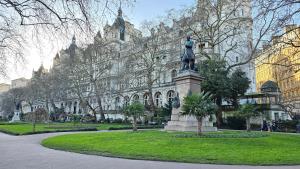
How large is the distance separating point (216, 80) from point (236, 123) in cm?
596

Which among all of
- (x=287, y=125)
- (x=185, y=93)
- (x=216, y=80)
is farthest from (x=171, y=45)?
(x=185, y=93)

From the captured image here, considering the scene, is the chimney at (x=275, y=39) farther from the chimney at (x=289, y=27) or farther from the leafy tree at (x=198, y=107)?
the leafy tree at (x=198, y=107)

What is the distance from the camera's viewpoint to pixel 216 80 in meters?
38.2

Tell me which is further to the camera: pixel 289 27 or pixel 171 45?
pixel 171 45

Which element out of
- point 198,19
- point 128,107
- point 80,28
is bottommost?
point 128,107

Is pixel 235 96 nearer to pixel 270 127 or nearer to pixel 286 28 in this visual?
pixel 270 127

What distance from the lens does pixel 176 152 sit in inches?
456

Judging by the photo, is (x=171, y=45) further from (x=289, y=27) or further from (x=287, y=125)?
(x=289, y=27)

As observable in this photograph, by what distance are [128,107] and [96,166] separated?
16.1 metres

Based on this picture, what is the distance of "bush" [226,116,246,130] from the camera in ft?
115

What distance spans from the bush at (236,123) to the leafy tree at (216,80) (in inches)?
60.5

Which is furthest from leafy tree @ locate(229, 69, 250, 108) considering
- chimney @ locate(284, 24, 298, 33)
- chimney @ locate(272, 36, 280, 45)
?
chimney @ locate(284, 24, 298, 33)

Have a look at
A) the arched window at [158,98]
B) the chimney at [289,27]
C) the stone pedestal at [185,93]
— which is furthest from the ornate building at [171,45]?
the chimney at [289,27]

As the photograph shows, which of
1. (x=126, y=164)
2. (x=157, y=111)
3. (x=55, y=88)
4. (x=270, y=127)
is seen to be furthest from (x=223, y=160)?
(x=55, y=88)
